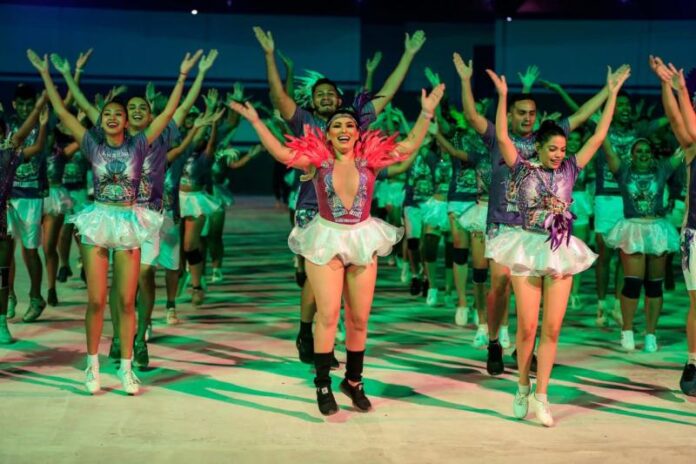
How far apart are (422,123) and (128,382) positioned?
2.57 metres

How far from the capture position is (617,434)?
618 cm

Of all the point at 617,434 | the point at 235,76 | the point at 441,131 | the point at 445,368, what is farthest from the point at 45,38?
the point at 617,434

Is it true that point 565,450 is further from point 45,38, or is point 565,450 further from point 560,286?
point 45,38

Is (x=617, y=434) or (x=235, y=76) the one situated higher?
(x=235, y=76)

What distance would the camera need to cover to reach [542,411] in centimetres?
634

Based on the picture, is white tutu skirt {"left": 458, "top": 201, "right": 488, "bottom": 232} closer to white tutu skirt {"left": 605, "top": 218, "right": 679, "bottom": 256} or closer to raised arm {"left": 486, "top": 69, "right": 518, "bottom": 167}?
white tutu skirt {"left": 605, "top": 218, "right": 679, "bottom": 256}

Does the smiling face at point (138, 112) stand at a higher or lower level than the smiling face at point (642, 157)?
higher

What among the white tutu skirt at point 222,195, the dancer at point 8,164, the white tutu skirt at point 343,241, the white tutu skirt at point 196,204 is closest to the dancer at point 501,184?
the white tutu skirt at point 343,241

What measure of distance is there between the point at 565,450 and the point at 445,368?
7.17ft

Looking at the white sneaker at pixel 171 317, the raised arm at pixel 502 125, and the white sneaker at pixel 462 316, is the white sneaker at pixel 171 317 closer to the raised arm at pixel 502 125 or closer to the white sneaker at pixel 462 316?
the white sneaker at pixel 462 316

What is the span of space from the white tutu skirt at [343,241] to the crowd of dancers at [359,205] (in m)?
0.01

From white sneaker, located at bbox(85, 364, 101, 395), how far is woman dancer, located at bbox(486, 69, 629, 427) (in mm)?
2730

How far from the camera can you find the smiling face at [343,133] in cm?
656

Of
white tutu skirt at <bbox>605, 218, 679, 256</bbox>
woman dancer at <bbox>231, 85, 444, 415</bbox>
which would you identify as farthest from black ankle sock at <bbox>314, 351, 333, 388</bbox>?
white tutu skirt at <bbox>605, 218, 679, 256</bbox>
